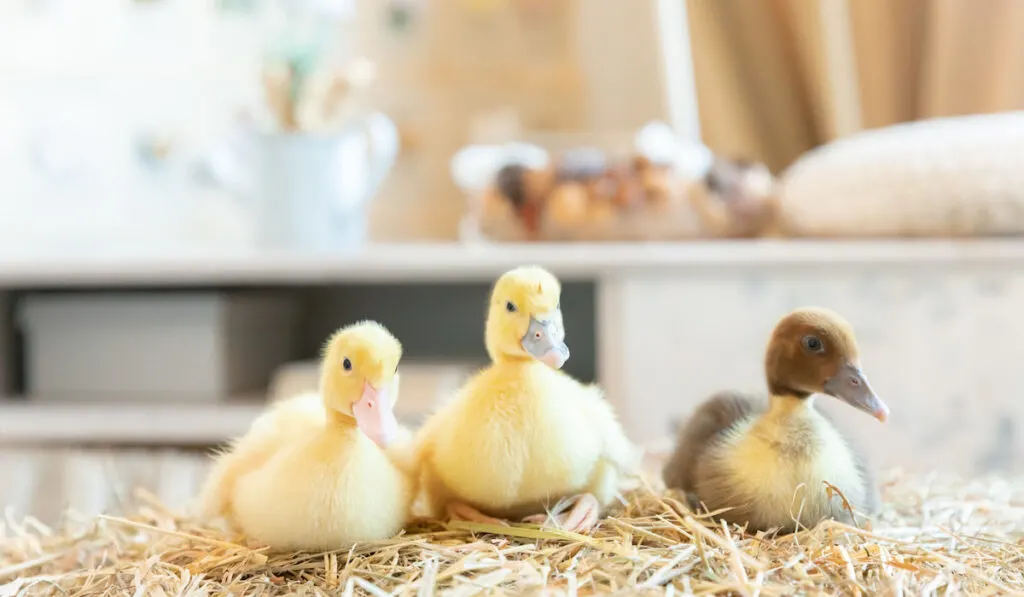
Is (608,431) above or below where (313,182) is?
below

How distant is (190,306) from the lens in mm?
1352

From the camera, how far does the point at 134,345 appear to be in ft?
4.50

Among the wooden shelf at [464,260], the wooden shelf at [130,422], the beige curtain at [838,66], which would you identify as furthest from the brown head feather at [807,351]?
the beige curtain at [838,66]

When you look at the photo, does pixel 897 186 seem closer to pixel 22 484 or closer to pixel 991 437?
pixel 991 437

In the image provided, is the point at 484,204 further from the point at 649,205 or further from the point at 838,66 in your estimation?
the point at 838,66

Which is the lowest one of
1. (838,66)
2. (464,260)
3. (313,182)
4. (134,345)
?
(134,345)

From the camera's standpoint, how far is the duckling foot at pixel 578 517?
18.4 inches

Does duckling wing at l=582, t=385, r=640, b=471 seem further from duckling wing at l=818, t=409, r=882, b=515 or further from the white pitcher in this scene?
the white pitcher

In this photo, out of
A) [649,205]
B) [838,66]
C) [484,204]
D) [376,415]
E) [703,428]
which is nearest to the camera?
[376,415]

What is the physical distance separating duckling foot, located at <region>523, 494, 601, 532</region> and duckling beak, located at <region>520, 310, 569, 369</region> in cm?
8

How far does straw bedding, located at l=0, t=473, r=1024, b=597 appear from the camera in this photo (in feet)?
1.37

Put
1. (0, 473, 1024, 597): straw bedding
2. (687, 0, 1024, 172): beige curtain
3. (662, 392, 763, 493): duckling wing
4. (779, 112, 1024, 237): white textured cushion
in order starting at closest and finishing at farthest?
(0, 473, 1024, 597): straw bedding, (662, 392, 763, 493): duckling wing, (779, 112, 1024, 237): white textured cushion, (687, 0, 1024, 172): beige curtain

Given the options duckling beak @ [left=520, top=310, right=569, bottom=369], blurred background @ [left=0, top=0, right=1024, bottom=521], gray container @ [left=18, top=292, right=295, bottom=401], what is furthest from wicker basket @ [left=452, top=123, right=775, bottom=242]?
duckling beak @ [left=520, top=310, right=569, bottom=369]

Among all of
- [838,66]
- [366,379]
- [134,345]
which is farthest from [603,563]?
[838,66]
